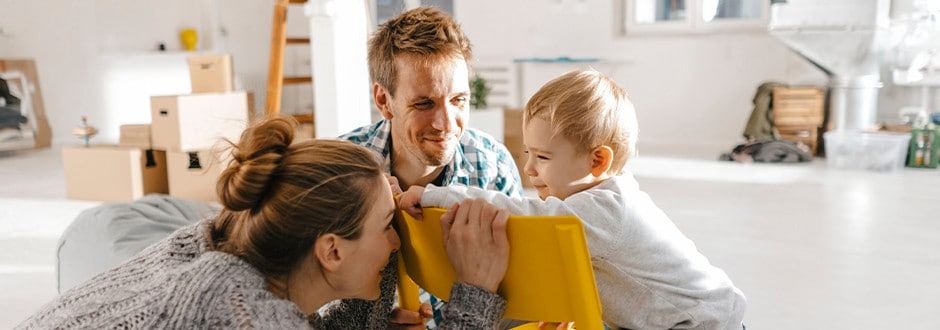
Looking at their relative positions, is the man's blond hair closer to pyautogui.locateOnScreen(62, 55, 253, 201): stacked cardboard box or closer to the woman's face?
the woman's face

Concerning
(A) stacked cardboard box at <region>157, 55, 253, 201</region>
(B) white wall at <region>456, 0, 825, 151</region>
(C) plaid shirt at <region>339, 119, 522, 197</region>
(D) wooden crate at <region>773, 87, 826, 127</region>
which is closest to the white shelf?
(D) wooden crate at <region>773, 87, 826, 127</region>

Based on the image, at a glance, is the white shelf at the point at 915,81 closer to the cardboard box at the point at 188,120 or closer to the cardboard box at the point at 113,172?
the cardboard box at the point at 188,120

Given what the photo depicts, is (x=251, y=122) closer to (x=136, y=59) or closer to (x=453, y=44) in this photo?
(x=453, y=44)

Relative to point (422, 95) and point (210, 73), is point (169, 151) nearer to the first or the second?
point (210, 73)

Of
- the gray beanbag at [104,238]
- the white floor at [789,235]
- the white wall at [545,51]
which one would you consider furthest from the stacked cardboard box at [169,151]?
the white wall at [545,51]

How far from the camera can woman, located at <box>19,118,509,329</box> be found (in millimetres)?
1110

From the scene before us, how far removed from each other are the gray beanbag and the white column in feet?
5.37

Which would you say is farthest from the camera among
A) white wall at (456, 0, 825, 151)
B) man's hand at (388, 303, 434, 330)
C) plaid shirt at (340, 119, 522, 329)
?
white wall at (456, 0, 825, 151)

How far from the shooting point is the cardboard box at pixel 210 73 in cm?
541

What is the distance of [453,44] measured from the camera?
1.88 m

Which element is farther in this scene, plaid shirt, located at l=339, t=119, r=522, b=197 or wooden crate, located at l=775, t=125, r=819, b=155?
wooden crate, located at l=775, t=125, r=819, b=155

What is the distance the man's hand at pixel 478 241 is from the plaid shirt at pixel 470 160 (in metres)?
0.66

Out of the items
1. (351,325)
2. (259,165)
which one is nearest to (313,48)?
(351,325)

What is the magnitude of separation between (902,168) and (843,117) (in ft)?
1.76
